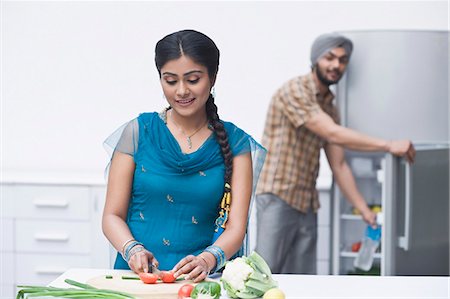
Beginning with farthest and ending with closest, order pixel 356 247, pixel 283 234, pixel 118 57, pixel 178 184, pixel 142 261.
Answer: pixel 118 57 → pixel 356 247 → pixel 283 234 → pixel 178 184 → pixel 142 261

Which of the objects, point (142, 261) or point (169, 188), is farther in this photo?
point (169, 188)

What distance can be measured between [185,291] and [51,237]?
2972 mm

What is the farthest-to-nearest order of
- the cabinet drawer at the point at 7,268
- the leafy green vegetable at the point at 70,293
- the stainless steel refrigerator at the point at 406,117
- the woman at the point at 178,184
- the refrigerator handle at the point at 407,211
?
1. the cabinet drawer at the point at 7,268
2. the stainless steel refrigerator at the point at 406,117
3. the refrigerator handle at the point at 407,211
4. the woman at the point at 178,184
5. the leafy green vegetable at the point at 70,293

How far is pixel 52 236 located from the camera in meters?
4.83

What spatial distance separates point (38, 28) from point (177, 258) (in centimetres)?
334

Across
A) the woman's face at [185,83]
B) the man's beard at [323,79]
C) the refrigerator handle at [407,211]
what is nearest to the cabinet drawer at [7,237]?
the man's beard at [323,79]

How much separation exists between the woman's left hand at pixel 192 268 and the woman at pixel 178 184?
0.11 metres

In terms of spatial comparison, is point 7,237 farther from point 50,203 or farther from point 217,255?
point 217,255

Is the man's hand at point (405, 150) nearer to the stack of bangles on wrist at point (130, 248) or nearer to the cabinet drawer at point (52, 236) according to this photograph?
the cabinet drawer at point (52, 236)

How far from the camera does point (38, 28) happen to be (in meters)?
5.36

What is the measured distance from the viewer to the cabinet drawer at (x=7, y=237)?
16.0 ft

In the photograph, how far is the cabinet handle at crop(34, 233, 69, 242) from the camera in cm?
482

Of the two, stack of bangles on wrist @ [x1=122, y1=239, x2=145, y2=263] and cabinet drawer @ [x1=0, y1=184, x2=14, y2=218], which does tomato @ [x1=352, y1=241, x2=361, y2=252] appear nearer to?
cabinet drawer @ [x1=0, y1=184, x2=14, y2=218]

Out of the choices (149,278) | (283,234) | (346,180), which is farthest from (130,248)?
(346,180)
